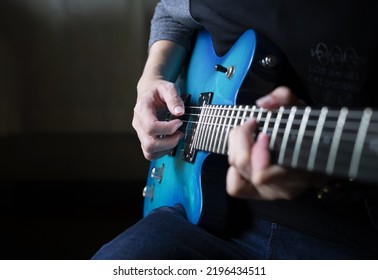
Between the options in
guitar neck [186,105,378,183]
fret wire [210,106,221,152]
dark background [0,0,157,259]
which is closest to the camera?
guitar neck [186,105,378,183]

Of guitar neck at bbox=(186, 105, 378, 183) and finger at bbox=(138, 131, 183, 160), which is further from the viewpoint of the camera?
finger at bbox=(138, 131, 183, 160)

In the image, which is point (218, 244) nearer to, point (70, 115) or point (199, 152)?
point (199, 152)

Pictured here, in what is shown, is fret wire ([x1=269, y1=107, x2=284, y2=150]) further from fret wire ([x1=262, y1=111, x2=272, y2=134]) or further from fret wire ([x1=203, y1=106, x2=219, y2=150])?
fret wire ([x1=203, y1=106, x2=219, y2=150])

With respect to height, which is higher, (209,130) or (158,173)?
(209,130)

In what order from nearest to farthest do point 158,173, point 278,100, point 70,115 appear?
point 278,100 < point 158,173 < point 70,115

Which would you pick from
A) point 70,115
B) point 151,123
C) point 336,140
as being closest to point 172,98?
point 151,123

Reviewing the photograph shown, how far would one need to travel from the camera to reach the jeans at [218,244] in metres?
0.63

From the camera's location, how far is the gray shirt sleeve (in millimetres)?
922

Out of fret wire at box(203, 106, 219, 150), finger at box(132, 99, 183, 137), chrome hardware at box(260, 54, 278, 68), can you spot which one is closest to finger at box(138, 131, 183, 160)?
finger at box(132, 99, 183, 137)

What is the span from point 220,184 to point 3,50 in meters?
1.20

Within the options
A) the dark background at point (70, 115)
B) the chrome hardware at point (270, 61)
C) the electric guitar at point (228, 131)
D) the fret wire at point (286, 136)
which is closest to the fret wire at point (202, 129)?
the electric guitar at point (228, 131)

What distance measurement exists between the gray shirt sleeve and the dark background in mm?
639

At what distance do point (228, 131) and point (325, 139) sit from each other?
17cm

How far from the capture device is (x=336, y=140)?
1.43ft
